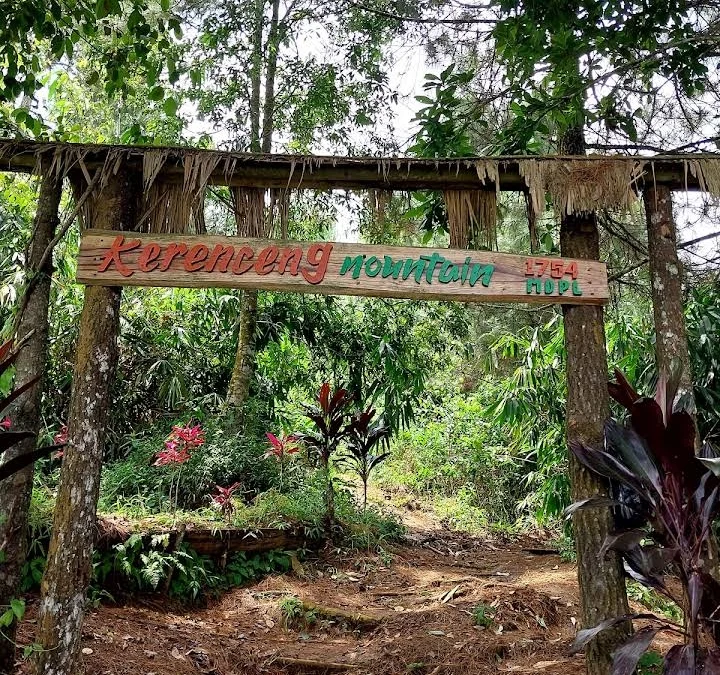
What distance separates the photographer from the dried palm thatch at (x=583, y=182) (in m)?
3.94

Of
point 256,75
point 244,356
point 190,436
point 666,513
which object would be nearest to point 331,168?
point 666,513

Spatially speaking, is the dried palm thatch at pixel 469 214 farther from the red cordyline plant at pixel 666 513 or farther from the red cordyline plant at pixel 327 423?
the red cordyline plant at pixel 327 423

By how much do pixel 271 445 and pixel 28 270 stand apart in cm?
396

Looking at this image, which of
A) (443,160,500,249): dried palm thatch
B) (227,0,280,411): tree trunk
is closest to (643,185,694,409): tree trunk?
(443,160,500,249): dried palm thatch

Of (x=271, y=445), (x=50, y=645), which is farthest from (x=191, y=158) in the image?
(x=271, y=445)

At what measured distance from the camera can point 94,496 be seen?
3639mm

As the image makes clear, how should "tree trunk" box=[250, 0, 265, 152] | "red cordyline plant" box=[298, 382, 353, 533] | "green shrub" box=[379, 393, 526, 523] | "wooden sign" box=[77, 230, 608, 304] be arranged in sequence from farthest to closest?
"green shrub" box=[379, 393, 526, 523] < "tree trunk" box=[250, 0, 265, 152] < "red cordyline plant" box=[298, 382, 353, 533] < "wooden sign" box=[77, 230, 608, 304]

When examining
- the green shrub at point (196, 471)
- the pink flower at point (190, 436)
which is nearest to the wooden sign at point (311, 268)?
the pink flower at point (190, 436)

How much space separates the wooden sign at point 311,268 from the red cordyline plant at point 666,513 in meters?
0.97

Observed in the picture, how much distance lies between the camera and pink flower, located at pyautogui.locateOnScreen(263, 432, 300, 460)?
22.2ft

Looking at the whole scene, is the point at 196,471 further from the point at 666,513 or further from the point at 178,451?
the point at 666,513

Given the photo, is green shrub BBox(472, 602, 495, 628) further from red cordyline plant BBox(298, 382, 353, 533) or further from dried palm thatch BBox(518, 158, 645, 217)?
dried palm thatch BBox(518, 158, 645, 217)

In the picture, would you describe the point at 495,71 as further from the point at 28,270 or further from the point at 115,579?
the point at 115,579

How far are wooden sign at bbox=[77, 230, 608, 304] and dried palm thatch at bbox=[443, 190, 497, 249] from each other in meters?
0.27
